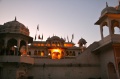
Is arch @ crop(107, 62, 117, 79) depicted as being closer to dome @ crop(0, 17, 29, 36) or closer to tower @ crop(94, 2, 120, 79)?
tower @ crop(94, 2, 120, 79)

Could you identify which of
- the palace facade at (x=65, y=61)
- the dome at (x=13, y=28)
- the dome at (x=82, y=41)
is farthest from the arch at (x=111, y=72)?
the dome at (x=82, y=41)

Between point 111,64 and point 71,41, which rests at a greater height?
point 71,41

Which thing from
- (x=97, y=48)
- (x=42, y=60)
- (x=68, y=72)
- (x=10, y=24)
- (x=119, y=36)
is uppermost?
(x=10, y=24)

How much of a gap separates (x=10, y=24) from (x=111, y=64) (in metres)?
15.3

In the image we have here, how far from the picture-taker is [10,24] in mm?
21797

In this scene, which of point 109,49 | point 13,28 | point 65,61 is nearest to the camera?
point 109,49

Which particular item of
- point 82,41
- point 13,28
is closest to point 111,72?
point 13,28

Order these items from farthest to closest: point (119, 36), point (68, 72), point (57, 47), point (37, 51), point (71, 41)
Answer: point (71, 41)
point (37, 51)
point (57, 47)
point (68, 72)
point (119, 36)

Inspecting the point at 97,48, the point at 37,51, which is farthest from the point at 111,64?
the point at 37,51

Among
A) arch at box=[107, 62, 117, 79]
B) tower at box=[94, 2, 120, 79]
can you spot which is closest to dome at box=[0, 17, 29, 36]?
tower at box=[94, 2, 120, 79]

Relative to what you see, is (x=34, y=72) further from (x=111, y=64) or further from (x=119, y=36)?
(x=119, y=36)

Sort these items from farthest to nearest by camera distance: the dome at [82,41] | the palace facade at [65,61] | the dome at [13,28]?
the dome at [82,41] → the dome at [13,28] → the palace facade at [65,61]

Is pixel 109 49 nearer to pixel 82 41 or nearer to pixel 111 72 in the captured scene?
pixel 111 72

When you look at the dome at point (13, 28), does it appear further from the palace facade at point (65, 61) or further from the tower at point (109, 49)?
the tower at point (109, 49)
